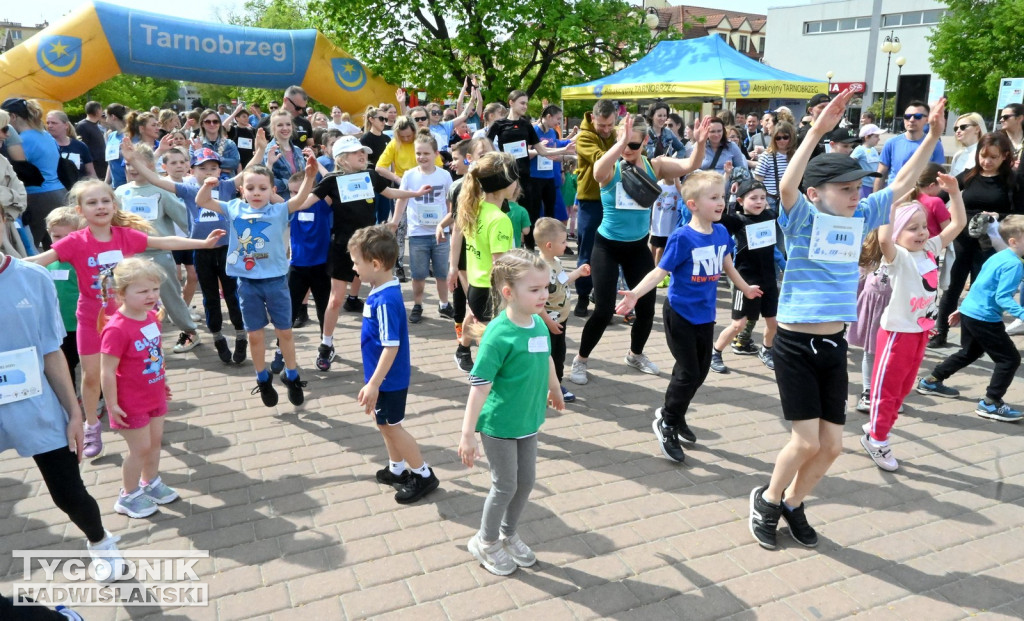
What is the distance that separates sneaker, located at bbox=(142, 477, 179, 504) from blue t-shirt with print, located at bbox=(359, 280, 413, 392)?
132 cm

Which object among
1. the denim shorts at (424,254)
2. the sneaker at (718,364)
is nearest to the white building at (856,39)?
the sneaker at (718,364)

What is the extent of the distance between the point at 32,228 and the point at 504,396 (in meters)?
7.16

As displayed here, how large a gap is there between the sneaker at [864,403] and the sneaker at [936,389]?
711 mm

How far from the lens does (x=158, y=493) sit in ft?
12.9

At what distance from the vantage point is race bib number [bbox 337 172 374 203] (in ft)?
20.2

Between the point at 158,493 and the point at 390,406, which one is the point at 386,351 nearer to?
the point at 390,406

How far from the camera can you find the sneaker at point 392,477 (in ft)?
13.3

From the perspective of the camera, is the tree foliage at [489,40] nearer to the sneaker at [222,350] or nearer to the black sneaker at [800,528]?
the sneaker at [222,350]

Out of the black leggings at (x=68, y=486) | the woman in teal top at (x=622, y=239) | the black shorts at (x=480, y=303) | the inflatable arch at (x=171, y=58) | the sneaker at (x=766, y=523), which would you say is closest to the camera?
the black leggings at (x=68, y=486)

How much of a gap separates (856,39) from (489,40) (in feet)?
153

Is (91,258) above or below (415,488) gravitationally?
above

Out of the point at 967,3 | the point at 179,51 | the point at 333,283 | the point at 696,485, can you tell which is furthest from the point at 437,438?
the point at 967,3

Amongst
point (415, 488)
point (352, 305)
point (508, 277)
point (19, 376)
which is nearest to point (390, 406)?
point (415, 488)

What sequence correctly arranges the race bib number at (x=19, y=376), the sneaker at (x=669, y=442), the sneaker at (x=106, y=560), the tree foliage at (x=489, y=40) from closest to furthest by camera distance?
the race bib number at (x=19, y=376) < the sneaker at (x=106, y=560) < the sneaker at (x=669, y=442) < the tree foliage at (x=489, y=40)
